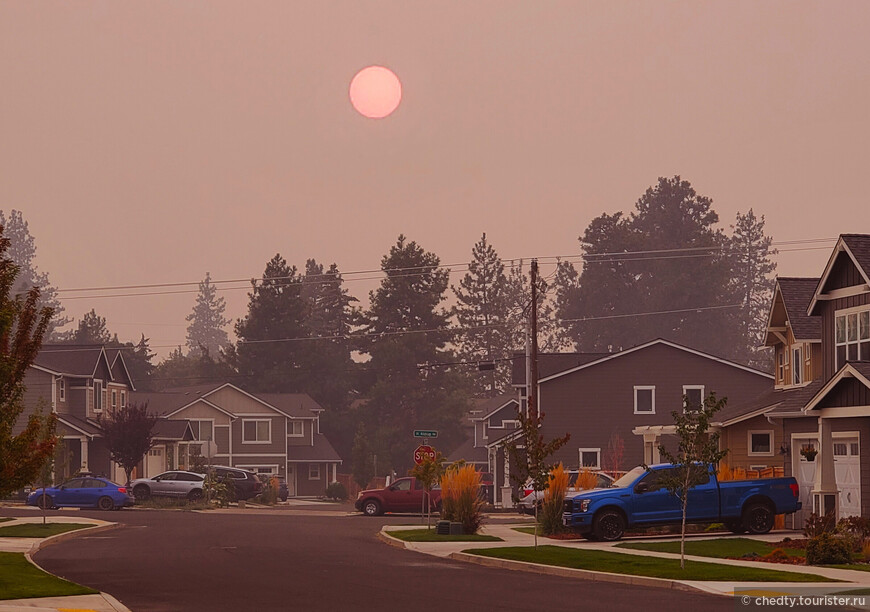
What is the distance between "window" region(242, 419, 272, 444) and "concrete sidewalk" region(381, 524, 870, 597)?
5416cm

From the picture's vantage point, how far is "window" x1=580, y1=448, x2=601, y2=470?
220 ft

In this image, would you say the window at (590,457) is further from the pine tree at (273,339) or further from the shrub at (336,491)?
the pine tree at (273,339)

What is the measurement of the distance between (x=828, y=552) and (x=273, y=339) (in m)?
100

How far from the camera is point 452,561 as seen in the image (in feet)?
96.3

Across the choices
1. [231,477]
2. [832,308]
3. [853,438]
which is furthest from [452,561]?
[231,477]

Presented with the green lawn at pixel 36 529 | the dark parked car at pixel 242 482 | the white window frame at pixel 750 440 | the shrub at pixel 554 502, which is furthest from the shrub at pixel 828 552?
the dark parked car at pixel 242 482

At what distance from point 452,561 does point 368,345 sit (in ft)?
312

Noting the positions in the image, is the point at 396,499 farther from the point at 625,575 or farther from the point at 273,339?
the point at 273,339

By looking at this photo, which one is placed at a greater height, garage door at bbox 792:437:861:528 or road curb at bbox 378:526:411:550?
garage door at bbox 792:437:861:528

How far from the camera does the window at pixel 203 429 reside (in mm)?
91875

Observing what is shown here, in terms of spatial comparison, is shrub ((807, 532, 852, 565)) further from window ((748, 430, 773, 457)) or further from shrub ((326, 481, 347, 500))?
shrub ((326, 481, 347, 500))

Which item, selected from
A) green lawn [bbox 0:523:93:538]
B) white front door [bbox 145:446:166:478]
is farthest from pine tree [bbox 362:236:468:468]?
green lawn [bbox 0:523:93:538]

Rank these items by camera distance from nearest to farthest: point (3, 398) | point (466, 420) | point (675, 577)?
point (3, 398)
point (675, 577)
point (466, 420)

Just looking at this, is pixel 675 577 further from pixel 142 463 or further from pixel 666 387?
pixel 142 463
